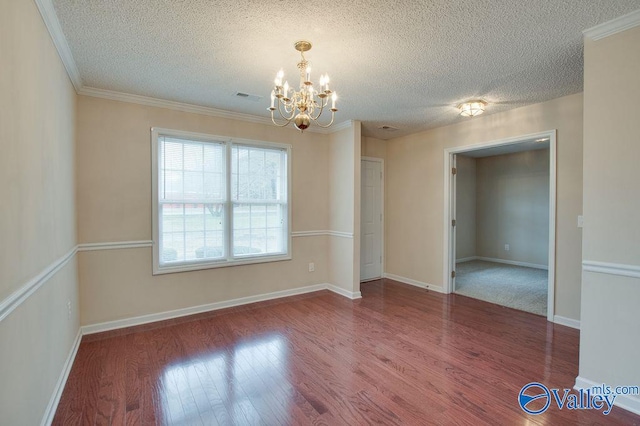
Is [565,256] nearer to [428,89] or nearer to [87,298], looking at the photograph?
[428,89]

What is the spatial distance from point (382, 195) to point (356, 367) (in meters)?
3.53

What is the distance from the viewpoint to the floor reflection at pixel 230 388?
198cm

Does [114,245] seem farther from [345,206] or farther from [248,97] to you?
[345,206]

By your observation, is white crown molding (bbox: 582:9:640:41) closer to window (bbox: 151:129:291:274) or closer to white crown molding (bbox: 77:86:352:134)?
white crown molding (bbox: 77:86:352:134)

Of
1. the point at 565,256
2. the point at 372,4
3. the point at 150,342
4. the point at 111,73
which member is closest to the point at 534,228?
the point at 565,256

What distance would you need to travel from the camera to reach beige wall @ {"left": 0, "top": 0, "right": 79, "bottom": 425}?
4.37 ft

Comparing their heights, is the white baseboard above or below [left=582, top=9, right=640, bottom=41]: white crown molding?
below

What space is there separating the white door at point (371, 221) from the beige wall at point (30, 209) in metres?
A: 4.02

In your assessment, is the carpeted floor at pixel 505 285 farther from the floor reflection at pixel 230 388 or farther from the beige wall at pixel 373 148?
the floor reflection at pixel 230 388

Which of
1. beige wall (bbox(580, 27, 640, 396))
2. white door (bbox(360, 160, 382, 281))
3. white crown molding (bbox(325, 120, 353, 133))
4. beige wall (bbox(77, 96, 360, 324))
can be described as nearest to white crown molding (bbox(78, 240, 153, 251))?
beige wall (bbox(77, 96, 360, 324))

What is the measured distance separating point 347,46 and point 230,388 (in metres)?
2.73

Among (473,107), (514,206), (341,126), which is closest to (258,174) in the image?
(341,126)

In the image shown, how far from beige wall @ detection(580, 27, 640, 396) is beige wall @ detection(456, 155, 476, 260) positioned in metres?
5.20

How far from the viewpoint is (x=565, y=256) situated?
3459 mm
